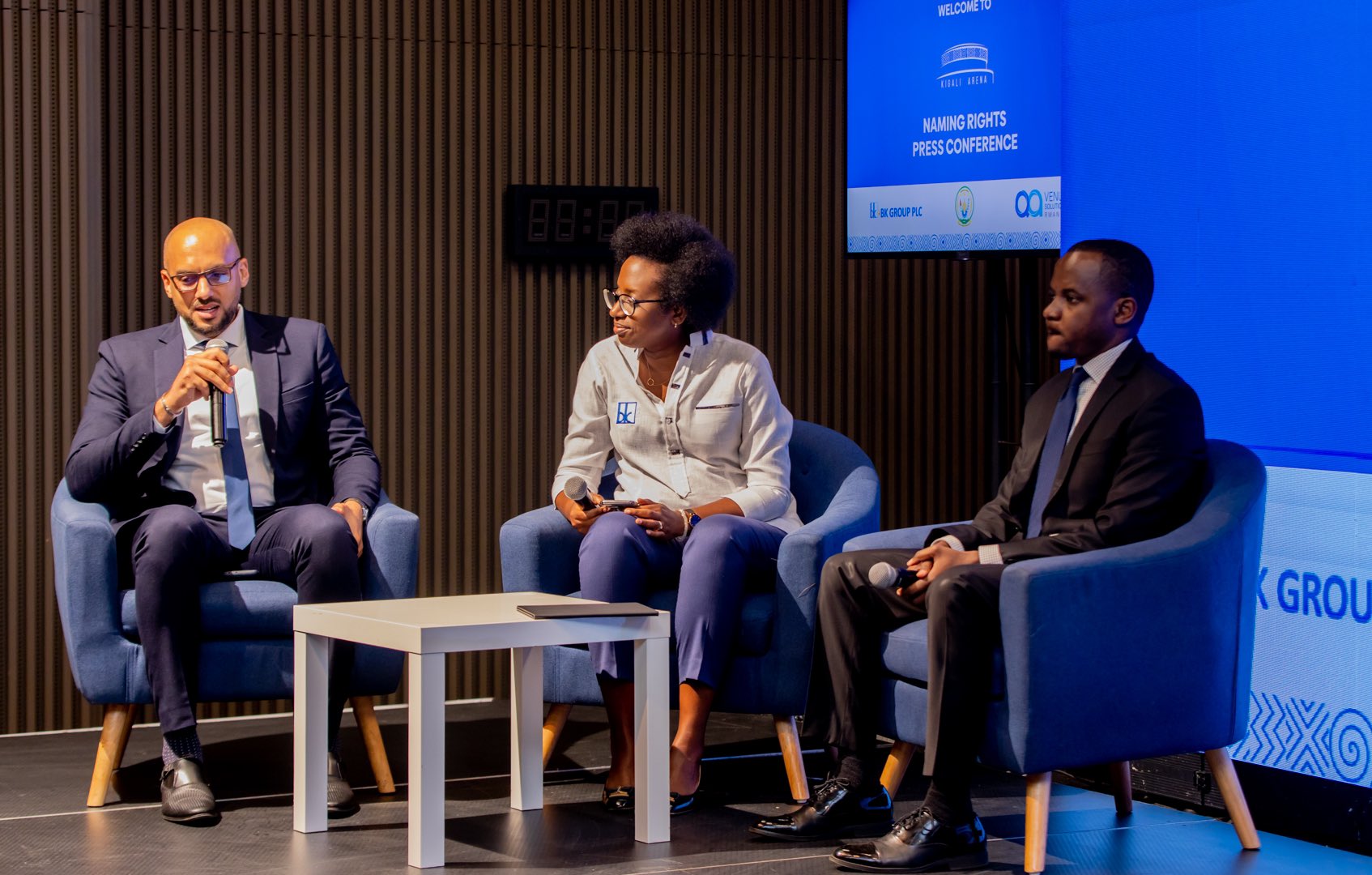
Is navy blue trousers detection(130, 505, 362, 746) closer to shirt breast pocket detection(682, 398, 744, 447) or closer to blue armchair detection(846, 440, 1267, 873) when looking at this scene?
shirt breast pocket detection(682, 398, 744, 447)

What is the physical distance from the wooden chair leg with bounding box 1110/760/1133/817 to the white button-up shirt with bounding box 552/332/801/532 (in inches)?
37.3

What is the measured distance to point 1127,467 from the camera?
3.53 meters

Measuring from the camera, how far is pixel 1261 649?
3.92 metres

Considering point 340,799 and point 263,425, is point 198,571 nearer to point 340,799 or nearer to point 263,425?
point 263,425

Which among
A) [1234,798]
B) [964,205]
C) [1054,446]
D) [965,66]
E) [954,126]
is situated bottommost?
[1234,798]

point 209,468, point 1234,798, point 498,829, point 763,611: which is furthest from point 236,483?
point 1234,798

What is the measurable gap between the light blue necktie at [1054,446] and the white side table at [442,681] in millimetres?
822

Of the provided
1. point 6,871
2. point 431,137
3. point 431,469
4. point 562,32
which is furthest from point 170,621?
point 562,32

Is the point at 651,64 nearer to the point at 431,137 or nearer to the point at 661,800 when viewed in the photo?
the point at 431,137

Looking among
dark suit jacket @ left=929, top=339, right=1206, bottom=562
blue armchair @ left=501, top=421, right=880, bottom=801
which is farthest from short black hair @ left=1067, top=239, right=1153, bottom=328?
blue armchair @ left=501, top=421, right=880, bottom=801

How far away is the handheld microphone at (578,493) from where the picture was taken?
13.9 ft

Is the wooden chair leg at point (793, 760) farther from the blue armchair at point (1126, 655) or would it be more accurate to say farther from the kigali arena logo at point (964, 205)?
the kigali arena logo at point (964, 205)

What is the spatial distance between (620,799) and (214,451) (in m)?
1.32

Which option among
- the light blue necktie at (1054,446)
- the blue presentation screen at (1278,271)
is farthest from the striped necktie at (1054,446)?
the blue presentation screen at (1278,271)
